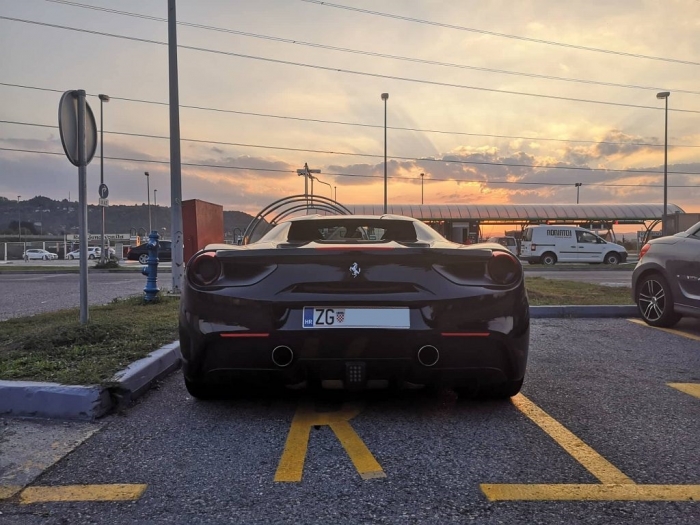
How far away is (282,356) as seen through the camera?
276 cm

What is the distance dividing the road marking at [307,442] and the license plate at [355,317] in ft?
1.85

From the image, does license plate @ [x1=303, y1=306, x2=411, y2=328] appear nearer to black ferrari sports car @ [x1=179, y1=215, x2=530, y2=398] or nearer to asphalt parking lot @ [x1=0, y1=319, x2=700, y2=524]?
black ferrari sports car @ [x1=179, y1=215, x2=530, y2=398]

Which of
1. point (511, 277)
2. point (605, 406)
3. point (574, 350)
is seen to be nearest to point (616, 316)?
point (574, 350)

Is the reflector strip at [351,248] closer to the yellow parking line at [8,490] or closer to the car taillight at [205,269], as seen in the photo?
the car taillight at [205,269]

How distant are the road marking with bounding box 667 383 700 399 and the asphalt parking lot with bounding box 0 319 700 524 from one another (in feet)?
0.05

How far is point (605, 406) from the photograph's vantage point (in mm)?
3188

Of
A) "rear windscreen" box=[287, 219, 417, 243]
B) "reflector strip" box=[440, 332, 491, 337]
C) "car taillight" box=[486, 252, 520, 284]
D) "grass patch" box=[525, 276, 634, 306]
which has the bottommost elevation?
"grass patch" box=[525, 276, 634, 306]

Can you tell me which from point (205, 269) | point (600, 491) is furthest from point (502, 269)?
point (205, 269)

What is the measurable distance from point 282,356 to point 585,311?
561cm

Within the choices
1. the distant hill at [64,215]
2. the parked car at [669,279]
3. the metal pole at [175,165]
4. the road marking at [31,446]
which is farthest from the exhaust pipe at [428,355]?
the distant hill at [64,215]

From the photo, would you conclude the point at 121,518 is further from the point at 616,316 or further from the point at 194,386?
the point at 616,316

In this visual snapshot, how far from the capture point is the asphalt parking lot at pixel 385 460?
1931 mm

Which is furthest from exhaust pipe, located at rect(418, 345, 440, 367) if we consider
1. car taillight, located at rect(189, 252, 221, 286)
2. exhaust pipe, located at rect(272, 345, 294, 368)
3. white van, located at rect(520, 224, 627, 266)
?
white van, located at rect(520, 224, 627, 266)

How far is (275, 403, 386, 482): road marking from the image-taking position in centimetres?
227
